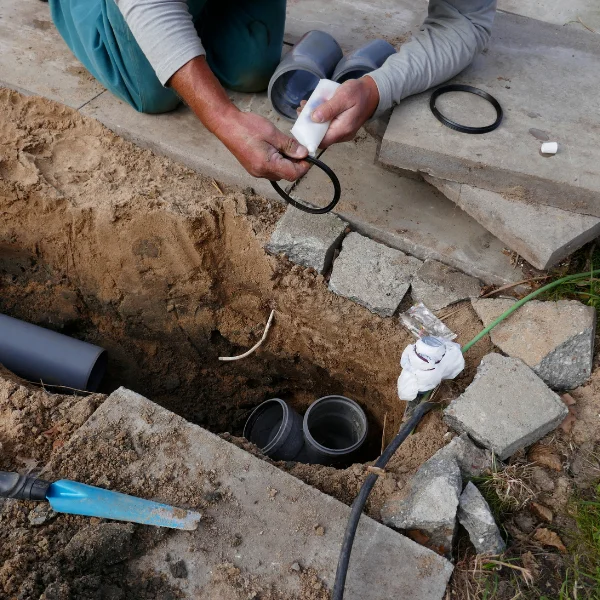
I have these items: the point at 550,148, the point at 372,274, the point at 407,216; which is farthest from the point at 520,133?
the point at 372,274

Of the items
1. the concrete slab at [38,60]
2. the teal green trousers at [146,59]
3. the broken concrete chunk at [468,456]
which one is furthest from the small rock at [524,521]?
the concrete slab at [38,60]

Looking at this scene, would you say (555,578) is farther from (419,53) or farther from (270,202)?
(419,53)

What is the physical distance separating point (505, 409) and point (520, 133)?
1167 millimetres

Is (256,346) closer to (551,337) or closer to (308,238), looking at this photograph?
(308,238)

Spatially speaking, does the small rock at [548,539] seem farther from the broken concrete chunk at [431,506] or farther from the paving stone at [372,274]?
the paving stone at [372,274]

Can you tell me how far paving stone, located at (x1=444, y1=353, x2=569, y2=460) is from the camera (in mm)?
2008

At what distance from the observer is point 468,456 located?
1.97m

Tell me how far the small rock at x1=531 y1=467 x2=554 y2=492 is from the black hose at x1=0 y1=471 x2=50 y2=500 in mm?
1572

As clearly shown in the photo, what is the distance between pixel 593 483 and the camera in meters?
1.96

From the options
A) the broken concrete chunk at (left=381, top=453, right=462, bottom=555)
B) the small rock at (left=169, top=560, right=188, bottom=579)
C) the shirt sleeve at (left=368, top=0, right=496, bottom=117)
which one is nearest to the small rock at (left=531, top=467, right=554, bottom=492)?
the broken concrete chunk at (left=381, top=453, right=462, bottom=555)

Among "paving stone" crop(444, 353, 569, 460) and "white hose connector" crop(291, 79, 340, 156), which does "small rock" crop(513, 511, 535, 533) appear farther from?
"white hose connector" crop(291, 79, 340, 156)

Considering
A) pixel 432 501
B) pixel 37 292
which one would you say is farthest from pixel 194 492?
pixel 37 292

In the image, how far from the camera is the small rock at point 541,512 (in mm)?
1887

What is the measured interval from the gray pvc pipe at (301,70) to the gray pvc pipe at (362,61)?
0.07 m
